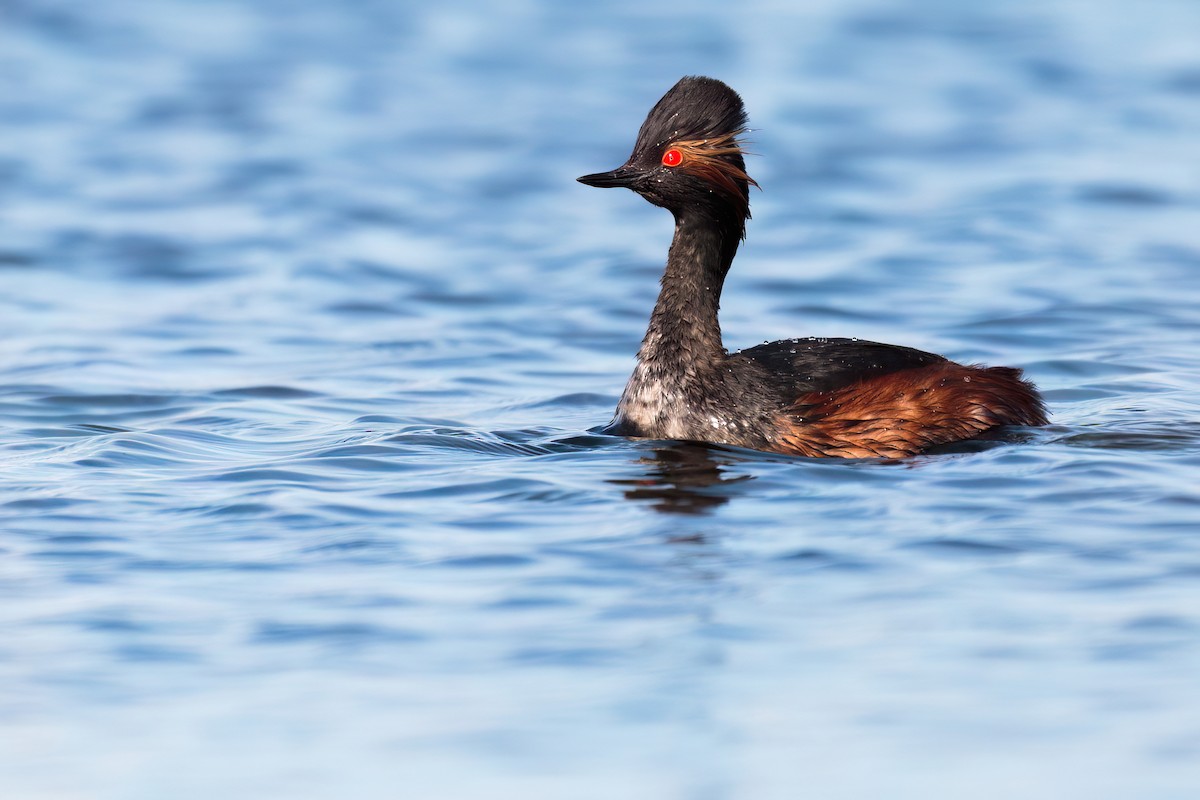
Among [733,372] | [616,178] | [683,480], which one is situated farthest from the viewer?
[616,178]

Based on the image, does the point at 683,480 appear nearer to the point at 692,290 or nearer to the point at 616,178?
the point at 692,290

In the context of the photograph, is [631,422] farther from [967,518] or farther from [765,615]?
[765,615]

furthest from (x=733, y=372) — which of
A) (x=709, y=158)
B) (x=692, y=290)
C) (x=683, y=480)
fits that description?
(x=709, y=158)

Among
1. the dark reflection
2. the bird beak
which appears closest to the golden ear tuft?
the bird beak

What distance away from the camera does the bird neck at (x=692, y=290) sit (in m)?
10.4

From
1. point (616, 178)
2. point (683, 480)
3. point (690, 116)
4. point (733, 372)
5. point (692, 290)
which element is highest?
point (690, 116)

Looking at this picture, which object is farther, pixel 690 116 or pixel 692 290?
pixel 692 290

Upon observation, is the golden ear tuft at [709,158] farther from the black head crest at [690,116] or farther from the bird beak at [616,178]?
the bird beak at [616,178]

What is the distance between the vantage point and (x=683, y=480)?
9336 millimetres

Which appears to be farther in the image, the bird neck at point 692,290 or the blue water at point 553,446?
the bird neck at point 692,290

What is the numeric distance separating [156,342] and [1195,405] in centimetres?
764

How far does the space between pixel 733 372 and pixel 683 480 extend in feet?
3.44

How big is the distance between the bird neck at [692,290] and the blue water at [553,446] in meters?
0.72

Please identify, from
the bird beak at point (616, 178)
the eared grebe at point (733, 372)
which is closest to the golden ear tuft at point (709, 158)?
the eared grebe at point (733, 372)
